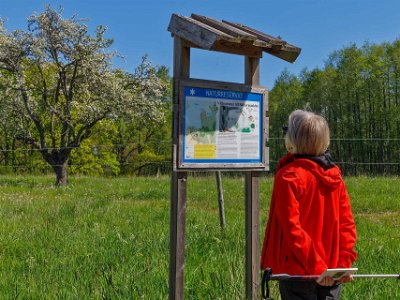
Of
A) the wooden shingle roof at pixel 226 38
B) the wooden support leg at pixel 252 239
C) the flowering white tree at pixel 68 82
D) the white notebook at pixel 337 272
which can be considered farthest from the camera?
the flowering white tree at pixel 68 82

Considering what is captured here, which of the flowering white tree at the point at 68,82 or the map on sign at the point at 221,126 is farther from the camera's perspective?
the flowering white tree at the point at 68,82

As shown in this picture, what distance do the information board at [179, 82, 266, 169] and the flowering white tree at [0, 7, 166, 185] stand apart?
56.5ft

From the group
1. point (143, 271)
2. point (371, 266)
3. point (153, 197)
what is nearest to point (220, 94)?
point (143, 271)

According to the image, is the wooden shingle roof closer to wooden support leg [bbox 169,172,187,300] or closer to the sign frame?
the sign frame

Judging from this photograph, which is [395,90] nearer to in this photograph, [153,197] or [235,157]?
[153,197]

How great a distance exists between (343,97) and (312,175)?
50.1 metres

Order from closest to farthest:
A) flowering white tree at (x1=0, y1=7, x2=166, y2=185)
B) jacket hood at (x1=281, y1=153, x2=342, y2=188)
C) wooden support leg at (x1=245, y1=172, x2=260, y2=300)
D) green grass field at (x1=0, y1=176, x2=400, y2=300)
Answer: jacket hood at (x1=281, y1=153, x2=342, y2=188) < wooden support leg at (x1=245, y1=172, x2=260, y2=300) < green grass field at (x1=0, y1=176, x2=400, y2=300) < flowering white tree at (x1=0, y1=7, x2=166, y2=185)

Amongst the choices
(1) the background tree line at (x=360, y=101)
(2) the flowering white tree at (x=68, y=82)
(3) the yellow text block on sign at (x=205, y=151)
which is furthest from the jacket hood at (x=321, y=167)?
(1) the background tree line at (x=360, y=101)

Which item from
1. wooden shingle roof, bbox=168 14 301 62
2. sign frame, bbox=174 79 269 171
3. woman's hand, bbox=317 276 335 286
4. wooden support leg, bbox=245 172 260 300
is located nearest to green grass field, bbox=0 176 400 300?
wooden support leg, bbox=245 172 260 300

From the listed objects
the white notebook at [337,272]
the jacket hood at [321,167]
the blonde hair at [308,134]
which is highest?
the blonde hair at [308,134]

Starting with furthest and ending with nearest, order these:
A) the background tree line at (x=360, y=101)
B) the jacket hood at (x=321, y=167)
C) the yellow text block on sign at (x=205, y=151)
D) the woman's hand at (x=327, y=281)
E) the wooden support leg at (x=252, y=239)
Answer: the background tree line at (x=360, y=101)
the wooden support leg at (x=252, y=239)
the yellow text block on sign at (x=205, y=151)
the jacket hood at (x=321, y=167)
the woman's hand at (x=327, y=281)

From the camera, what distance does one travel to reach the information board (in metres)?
3.39

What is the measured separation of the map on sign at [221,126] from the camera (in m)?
3.40

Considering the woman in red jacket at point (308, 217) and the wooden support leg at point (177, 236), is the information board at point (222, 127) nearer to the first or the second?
the wooden support leg at point (177, 236)
